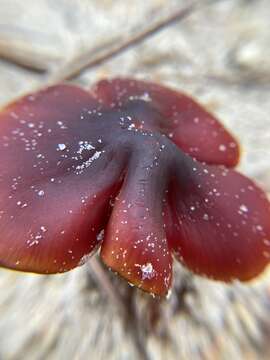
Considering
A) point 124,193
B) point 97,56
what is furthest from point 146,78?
point 124,193

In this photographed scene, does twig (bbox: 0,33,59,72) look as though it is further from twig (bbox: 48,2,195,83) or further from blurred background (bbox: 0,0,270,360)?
twig (bbox: 48,2,195,83)

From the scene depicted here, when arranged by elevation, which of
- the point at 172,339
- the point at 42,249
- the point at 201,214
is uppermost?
the point at 201,214

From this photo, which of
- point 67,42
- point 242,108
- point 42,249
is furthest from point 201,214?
point 67,42

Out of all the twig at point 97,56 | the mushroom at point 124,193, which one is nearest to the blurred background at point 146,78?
the twig at point 97,56

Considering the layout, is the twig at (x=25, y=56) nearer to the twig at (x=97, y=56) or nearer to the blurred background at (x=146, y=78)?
the blurred background at (x=146, y=78)

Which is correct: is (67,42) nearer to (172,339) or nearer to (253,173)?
(253,173)

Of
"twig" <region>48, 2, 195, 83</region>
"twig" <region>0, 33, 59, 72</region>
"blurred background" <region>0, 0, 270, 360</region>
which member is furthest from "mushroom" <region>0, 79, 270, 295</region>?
"twig" <region>0, 33, 59, 72</region>

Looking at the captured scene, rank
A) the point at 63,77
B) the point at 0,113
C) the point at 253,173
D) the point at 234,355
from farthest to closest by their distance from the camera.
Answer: the point at 63,77 → the point at 253,173 → the point at 234,355 → the point at 0,113
